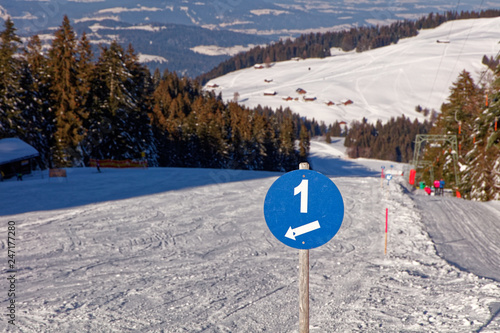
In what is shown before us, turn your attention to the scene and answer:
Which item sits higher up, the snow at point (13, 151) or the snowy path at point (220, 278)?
the snow at point (13, 151)

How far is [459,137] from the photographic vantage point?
132 ft

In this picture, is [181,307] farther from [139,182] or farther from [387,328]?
[139,182]

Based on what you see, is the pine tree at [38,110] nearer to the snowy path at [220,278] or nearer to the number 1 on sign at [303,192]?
the snowy path at [220,278]

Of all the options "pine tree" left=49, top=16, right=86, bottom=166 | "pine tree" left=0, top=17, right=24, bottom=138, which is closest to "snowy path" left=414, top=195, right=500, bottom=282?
"pine tree" left=49, top=16, right=86, bottom=166

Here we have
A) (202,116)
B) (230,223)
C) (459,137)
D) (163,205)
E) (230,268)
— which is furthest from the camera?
(202,116)

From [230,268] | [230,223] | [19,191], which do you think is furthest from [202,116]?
[230,268]

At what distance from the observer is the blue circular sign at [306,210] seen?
3.65m

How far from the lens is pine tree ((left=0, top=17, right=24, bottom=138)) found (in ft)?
127

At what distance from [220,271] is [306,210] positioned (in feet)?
22.5

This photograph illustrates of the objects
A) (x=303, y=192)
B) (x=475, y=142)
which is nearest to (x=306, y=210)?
(x=303, y=192)

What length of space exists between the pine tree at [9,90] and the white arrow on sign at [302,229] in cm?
4101

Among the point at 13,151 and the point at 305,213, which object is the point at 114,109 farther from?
the point at 305,213

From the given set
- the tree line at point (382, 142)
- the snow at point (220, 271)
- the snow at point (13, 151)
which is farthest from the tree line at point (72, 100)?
the tree line at point (382, 142)

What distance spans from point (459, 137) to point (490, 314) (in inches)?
1475
